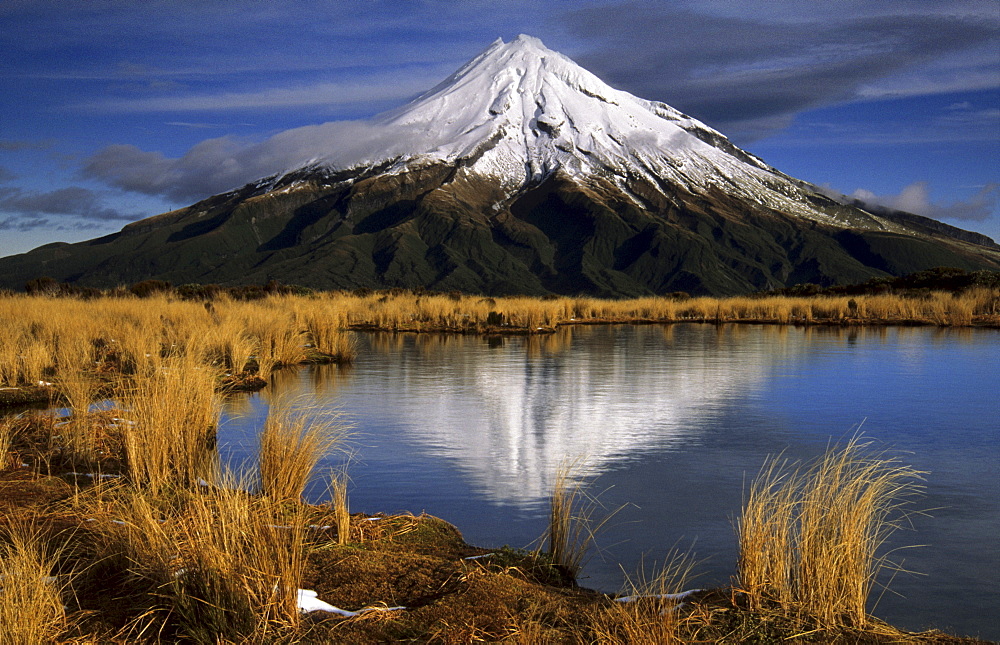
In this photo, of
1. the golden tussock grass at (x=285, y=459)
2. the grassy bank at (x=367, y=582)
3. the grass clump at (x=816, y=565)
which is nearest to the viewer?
the grassy bank at (x=367, y=582)

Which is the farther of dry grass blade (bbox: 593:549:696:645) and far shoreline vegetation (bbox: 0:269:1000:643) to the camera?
far shoreline vegetation (bbox: 0:269:1000:643)

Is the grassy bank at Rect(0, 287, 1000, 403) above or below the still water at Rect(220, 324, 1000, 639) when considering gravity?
above

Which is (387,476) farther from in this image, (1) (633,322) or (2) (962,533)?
(1) (633,322)

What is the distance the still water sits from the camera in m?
6.52

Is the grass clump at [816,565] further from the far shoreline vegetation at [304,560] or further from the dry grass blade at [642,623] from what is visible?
the dry grass blade at [642,623]

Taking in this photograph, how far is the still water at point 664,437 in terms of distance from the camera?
6.52 meters

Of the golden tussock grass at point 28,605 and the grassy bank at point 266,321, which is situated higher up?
the grassy bank at point 266,321

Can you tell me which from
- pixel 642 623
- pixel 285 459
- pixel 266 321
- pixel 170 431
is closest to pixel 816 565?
pixel 642 623

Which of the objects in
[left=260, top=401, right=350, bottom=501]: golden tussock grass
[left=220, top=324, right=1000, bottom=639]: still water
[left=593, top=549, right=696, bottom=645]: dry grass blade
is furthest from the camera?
[left=260, top=401, right=350, bottom=501]: golden tussock grass

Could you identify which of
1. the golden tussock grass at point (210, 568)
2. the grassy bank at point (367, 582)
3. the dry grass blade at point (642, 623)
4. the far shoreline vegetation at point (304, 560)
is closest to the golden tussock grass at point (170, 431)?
the far shoreline vegetation at point (304, 560)

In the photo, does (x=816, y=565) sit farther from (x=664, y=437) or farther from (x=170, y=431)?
(x=664, y=437)

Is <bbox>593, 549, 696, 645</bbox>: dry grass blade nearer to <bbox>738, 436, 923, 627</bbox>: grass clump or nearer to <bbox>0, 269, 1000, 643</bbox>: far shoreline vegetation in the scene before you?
<bbox>0, 269, 1000, 643</bbox>: far shoreline vegetation

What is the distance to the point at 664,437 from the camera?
1074cm

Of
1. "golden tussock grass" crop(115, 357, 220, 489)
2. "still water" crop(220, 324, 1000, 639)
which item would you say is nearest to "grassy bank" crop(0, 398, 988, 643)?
"still water" crop(220, 324, 1000, 639)
